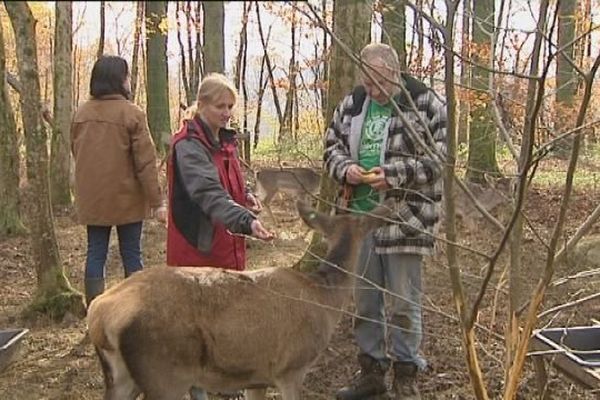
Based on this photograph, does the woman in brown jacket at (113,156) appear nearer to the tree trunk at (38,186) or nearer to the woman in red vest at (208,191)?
the tree trunk at (38,186)

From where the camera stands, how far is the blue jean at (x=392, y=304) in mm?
4902

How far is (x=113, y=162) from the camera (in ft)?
18.8

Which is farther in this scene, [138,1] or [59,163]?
[59,163]

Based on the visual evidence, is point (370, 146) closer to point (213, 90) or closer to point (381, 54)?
point (381, 54)

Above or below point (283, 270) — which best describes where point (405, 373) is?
below

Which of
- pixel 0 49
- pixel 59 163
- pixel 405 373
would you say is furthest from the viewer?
pixel 59 163

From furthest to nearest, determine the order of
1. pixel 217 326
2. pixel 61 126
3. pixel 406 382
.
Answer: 1. pixel 61 126
2. pixel 406 382
3. pixel 217 326

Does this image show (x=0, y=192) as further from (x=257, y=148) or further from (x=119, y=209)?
(x=257, y=148)

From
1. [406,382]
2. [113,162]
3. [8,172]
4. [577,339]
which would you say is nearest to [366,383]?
[406,382]

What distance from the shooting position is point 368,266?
16.6 ft

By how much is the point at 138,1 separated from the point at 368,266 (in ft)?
12.0

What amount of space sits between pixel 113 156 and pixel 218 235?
1395mm

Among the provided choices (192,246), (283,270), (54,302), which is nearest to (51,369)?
(54,302)

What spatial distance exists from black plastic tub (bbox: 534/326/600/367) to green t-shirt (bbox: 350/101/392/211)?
1202mm
